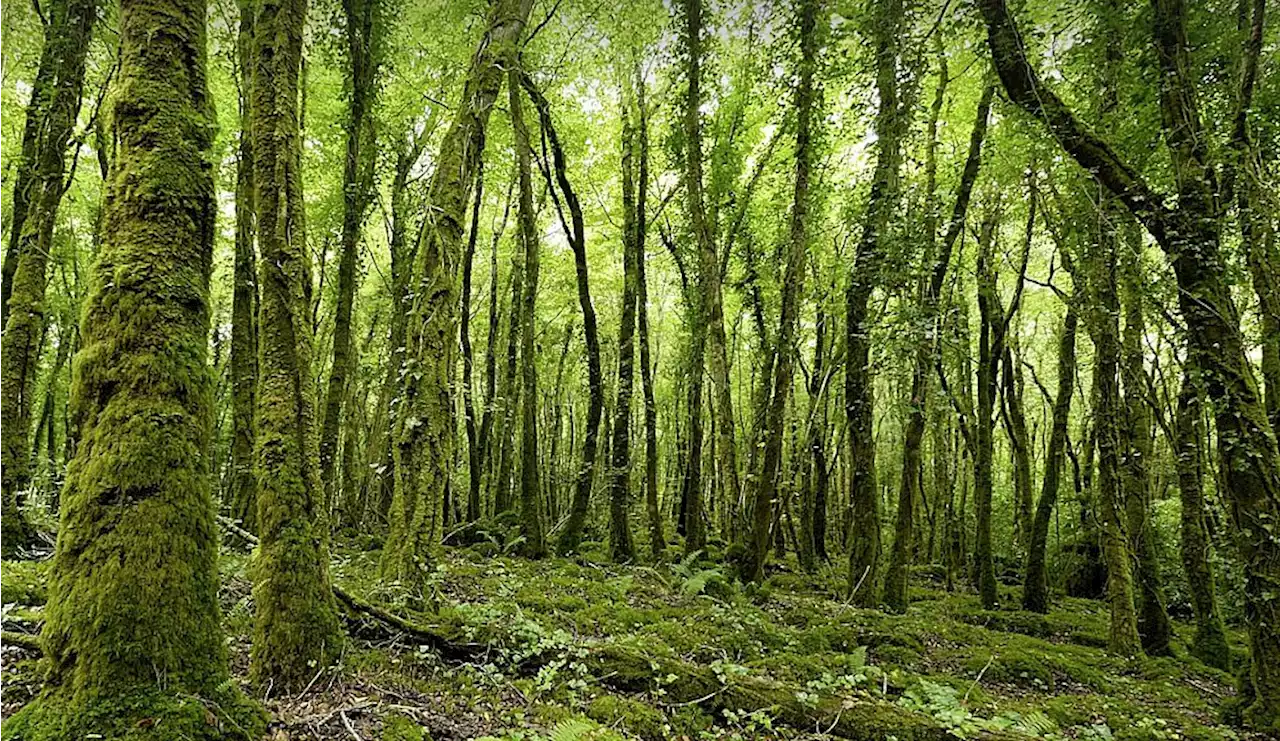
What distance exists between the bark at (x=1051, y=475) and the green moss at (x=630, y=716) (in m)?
8.51

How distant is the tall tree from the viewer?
16.7 feet

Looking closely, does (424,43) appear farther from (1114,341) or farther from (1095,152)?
(1114,341)

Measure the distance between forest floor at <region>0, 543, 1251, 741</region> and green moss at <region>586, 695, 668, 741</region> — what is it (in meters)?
0.01

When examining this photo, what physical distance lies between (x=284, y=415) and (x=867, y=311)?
7.89 meters

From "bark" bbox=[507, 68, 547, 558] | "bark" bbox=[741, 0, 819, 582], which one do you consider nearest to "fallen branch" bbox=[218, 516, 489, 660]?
"bark" bbox=[741, 0, 819, 582]

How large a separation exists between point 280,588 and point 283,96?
9.11 feet

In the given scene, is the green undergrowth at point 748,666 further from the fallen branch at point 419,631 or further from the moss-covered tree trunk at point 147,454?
the moss-covered tree trunk at point 147,454

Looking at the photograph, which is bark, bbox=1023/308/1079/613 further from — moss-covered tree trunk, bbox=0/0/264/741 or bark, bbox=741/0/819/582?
moss-covered tree trunk, bbox=0/0/264/741

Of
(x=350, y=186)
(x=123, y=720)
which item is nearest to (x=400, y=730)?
(x=123, y=720)

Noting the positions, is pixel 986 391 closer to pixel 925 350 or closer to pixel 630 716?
pixel 925 350

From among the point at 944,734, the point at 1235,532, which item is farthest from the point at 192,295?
the point at 1235,532

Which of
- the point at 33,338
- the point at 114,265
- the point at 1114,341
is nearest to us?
the point at 114,265

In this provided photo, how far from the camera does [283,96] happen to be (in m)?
3.91

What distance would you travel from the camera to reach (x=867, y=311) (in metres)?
9.52
